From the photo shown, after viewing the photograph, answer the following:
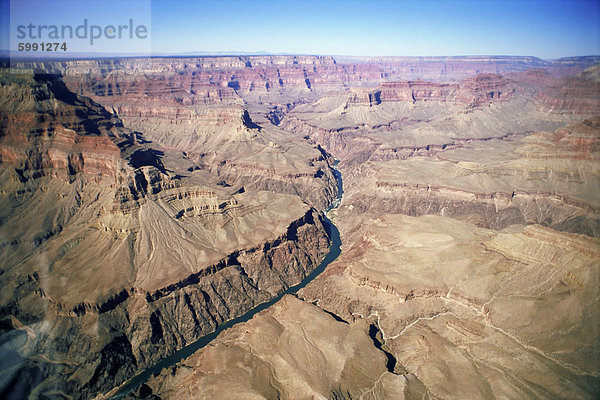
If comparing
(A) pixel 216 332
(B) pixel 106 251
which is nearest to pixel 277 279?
(A) pixel 216 332

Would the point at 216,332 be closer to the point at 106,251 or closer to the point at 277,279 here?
the point at 277,279

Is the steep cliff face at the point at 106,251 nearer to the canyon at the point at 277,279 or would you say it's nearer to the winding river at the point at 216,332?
the canyon at the point at 277,279

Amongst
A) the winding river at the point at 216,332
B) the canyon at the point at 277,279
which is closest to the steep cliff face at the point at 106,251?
the canyon at the point at 277,279

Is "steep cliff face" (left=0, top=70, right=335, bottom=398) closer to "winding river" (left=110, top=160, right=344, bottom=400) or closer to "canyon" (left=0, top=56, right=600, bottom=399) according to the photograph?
"canyon" (left=0, top=56, right=600, bottom=399)

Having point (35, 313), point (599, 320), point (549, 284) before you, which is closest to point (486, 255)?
point (549, 284)

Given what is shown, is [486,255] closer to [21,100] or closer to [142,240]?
[142,240]

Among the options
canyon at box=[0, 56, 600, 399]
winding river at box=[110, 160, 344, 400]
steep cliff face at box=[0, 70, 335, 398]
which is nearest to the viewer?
canyon at box=[0, 56, 600, 399]

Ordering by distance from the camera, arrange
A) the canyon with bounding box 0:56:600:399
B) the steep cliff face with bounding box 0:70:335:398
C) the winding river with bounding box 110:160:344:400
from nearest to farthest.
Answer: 1. the canyon with bounding box 0:56:600:399
2. the winding river with bounding box 110:160:344:400
3. the steep cliff face with bounding box 0:70:335:398

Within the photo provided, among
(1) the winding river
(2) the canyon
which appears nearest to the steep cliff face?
(2) the canyon
